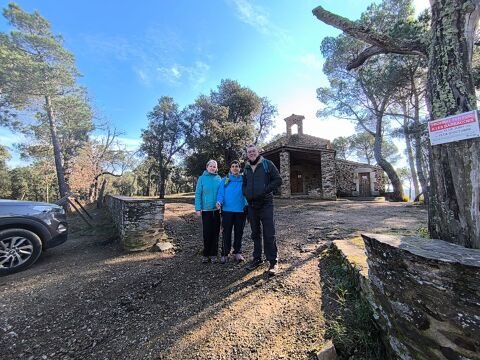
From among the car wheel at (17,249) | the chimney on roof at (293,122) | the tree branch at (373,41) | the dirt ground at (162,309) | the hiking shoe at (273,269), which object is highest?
the chimney on roof at (293,122)

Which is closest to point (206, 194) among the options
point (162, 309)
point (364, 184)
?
point (162, 309)

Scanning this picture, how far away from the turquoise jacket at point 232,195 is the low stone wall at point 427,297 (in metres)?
2.17

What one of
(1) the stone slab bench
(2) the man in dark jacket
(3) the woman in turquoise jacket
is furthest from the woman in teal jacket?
(1) the stone slab bench

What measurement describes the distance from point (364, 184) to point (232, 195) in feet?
61.6

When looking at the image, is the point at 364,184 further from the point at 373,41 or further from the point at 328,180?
the point at 373,41

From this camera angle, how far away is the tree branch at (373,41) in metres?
2.33

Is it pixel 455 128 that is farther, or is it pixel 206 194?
pixel 206 194

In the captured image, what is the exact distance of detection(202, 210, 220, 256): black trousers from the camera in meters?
3.91

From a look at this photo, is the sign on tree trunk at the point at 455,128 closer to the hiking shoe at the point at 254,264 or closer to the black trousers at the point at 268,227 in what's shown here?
the black trousers at the point at 268,227

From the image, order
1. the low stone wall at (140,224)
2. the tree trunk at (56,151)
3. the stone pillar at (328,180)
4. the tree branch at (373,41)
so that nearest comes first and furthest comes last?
the tree branch at (373,41) < the low stone wall at (140,224) < the tree trunk at (56,151) < the stone pillar at (328,180)

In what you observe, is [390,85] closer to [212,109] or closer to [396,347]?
[212,109]

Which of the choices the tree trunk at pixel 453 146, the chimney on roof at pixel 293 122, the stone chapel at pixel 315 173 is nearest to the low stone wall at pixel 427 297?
the tree trunk at pixel 453 146

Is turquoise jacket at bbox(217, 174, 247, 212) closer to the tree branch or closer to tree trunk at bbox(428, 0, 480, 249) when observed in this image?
the tree branch

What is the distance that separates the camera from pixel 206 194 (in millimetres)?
3918
